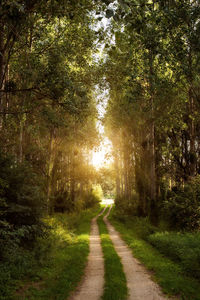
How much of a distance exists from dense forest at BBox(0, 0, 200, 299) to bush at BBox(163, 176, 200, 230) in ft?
0.23

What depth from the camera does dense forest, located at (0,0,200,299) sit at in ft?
26.2

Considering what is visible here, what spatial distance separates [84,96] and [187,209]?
30.2 feet

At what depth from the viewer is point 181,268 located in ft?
29.9

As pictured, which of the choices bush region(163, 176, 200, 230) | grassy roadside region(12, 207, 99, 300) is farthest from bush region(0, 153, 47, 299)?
bush region(163, 176, 200, 230)

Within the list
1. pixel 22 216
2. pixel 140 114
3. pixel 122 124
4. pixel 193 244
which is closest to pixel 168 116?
pixel 140 114

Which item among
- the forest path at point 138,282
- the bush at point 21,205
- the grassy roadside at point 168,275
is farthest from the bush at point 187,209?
the bush at point 21,205

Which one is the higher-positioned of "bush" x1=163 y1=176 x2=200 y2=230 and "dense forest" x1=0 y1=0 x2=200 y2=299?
"dense forest" x1=0 y1=0 x2=200 y2=299

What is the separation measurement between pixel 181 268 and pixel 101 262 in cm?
338

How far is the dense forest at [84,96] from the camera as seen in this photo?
798 centimetres

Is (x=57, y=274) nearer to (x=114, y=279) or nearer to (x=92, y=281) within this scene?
(x=92, y=281)

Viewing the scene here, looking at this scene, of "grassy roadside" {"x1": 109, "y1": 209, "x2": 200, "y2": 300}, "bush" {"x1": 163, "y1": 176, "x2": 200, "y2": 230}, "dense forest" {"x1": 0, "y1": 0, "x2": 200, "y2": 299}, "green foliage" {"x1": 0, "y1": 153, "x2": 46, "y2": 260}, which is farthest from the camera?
"bush" {"x1": 163, "y1": 176, "x2": 200, "y2": 230}

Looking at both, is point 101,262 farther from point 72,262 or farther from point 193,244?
point 193,244

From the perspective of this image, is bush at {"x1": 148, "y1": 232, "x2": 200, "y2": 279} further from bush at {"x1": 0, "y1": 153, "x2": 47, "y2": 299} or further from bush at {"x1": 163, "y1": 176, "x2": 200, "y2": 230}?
bush at {"x1": 0, "y1": 153, "x2": 47, "y2": 299}

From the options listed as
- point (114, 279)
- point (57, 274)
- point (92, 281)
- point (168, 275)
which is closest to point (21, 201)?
point (57, 274)
